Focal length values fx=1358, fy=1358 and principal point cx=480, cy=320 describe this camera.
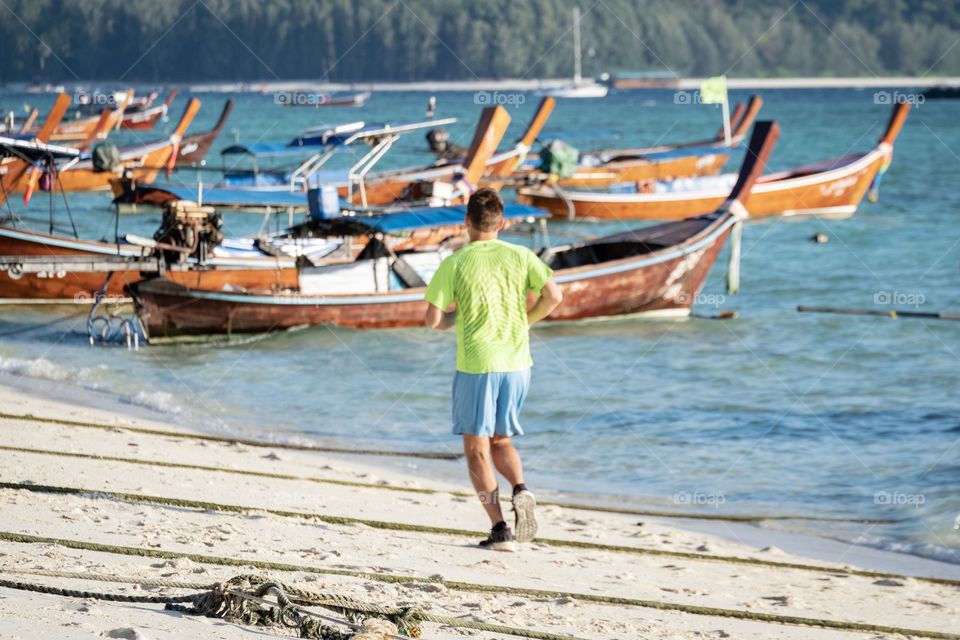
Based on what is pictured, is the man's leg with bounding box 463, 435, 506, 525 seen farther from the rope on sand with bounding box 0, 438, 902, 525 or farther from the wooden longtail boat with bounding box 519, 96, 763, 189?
the wooden longtail boat with bounding box 519, 96, 763, 189

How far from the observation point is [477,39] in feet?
477

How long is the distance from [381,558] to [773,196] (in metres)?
24.1

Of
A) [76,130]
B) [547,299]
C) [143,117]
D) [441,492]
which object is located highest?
[143,117]

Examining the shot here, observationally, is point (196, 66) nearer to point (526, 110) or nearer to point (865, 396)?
point (526, 110)

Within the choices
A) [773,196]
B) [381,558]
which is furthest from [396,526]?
[773,196]

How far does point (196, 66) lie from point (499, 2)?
34054 mm

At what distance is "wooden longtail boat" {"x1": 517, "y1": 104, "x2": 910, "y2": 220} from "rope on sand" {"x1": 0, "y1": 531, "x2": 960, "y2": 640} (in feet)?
69.4

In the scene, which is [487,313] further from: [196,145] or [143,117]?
[143,117]

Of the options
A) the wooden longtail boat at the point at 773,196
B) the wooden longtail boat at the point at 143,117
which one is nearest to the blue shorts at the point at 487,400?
the wooden longtail boat at the point at 773,196

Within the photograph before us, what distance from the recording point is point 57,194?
33.6 m

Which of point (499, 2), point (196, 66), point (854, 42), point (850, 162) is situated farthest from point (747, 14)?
point (850, 162)

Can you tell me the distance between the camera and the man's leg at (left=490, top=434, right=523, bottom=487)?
21.1 feet

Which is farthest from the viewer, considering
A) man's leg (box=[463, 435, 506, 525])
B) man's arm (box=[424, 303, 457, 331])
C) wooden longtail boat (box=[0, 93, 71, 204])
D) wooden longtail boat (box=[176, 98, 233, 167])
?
wooden longtail boat (box=[176, 98, 233, 167])

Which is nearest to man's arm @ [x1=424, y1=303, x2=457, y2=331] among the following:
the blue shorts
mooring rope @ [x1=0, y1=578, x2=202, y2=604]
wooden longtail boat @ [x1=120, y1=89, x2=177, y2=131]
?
the blue shorts
